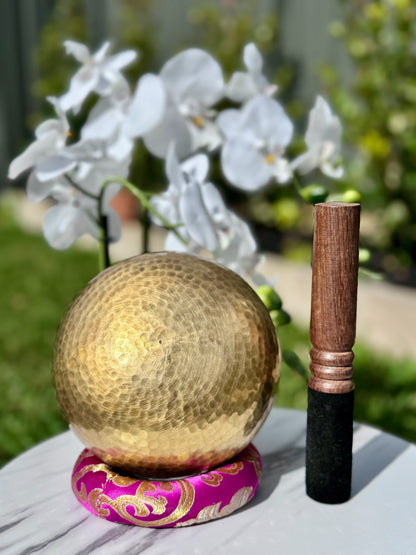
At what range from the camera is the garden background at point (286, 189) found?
2.88 m

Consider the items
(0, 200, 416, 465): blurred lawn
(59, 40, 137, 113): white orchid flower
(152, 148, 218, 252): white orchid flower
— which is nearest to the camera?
(152, 148, 218, 252): white orchid flower

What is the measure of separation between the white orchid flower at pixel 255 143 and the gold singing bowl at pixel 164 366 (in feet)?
0.79

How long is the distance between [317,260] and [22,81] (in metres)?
6.61

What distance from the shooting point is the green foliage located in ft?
12.1

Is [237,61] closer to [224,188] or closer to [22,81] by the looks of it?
[224,188]

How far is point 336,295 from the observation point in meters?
0.98

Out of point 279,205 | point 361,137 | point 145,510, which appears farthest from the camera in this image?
point 279,205

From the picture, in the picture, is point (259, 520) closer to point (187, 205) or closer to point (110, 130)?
point (187, 205)

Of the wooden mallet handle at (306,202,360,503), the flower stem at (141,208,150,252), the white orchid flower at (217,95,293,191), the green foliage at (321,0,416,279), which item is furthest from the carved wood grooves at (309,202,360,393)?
the green foliage at (321,0,416,279)

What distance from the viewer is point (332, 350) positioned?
100 cm

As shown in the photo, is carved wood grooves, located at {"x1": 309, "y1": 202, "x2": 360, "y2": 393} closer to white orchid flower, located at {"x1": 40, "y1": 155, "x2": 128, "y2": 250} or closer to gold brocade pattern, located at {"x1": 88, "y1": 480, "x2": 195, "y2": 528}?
gold brocade pattern, located at {"x1": 88, "y1": 480, "x2": 195, "y2": 528}

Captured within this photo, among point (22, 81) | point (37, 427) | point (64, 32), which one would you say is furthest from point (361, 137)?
point (22, 81)

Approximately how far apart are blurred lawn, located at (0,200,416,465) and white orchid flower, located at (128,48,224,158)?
152 cm

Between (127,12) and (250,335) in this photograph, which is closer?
(250,335)
